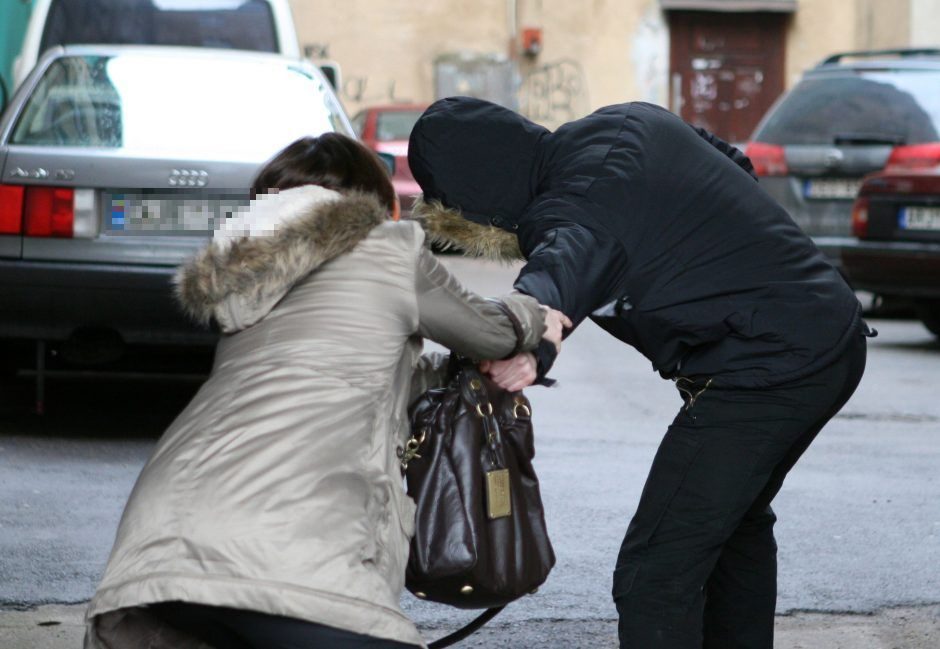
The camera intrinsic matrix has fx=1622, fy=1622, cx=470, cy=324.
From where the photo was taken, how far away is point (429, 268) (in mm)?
2783

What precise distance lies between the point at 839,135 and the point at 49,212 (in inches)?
272

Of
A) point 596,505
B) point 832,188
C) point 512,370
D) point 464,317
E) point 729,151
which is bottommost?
point 596,505

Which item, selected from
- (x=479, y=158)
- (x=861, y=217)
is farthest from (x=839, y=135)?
(x=479, y=158)

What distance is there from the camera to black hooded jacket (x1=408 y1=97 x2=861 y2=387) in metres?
3.22

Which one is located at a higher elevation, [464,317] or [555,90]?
[464,317]

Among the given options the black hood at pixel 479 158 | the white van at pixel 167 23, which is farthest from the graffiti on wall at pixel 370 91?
the black hood at pixel 479 158

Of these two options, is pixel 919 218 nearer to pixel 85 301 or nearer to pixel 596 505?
pixel 596 505

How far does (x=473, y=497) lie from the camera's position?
2.96 meters

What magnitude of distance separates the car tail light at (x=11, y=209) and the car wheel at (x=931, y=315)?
267 inches

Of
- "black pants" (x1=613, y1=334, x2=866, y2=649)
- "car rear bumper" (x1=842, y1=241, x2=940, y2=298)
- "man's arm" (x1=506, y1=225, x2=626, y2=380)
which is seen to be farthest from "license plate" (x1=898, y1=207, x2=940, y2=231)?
"man's arm" (x1=506, y1=225, x2=626, y2=380)

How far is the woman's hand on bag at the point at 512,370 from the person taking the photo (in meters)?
3.01

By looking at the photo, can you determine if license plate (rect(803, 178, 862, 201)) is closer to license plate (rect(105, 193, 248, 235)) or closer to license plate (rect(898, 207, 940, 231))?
license plate (rect(898, 207, 940, 231))

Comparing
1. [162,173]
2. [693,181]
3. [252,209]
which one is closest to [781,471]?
[693,181]

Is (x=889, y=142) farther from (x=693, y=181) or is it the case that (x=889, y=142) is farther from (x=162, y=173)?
(x=693, y=181)
